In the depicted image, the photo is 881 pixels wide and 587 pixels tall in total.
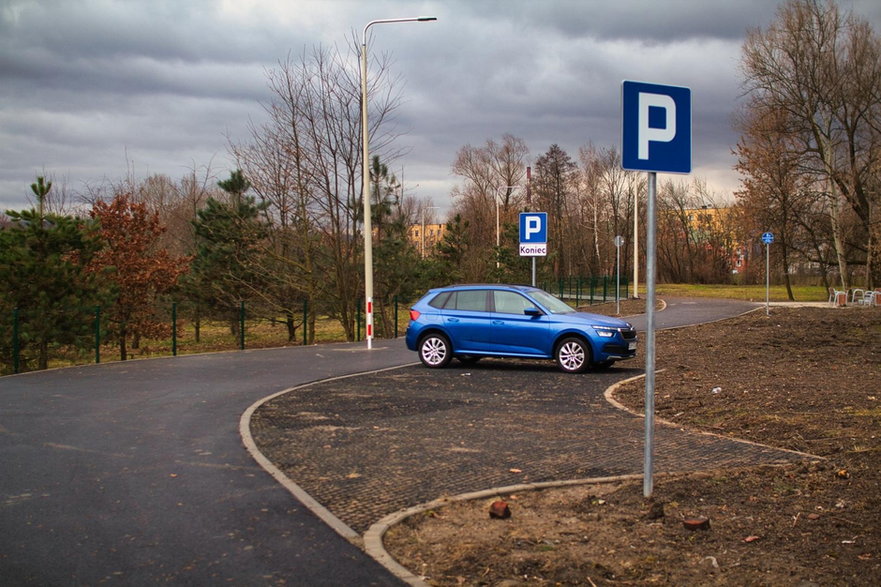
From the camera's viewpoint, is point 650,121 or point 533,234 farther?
point 533,234

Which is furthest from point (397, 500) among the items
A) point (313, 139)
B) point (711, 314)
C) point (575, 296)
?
point (575, 296)

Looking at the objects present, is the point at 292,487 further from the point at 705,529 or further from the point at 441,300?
the point at 441,300

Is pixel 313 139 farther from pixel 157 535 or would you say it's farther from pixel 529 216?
pixel 157 535

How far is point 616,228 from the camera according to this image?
78.8 meters

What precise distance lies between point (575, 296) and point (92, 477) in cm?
4216

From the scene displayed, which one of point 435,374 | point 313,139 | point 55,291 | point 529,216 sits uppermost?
point 313,139

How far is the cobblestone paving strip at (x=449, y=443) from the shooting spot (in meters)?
6.65

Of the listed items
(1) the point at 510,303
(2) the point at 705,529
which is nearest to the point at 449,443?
(2) the point at 705,529

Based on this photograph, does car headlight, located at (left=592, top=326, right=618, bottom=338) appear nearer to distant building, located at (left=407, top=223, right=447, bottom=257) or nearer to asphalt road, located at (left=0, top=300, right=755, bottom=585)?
asphalt road, located at (left=0, top=300, right=755, bottom=585)

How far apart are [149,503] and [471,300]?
964 centimetres

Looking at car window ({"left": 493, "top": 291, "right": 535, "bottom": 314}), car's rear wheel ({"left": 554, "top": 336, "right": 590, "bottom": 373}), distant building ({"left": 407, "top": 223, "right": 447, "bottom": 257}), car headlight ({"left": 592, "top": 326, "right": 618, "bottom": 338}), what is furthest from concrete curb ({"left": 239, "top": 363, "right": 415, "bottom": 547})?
distant building ({"left": 407, "top": 223, "right": 447, "bottom": 257})

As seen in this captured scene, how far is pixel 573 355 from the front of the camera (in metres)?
14.3

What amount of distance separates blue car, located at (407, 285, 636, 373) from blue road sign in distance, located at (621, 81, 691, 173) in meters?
8.30

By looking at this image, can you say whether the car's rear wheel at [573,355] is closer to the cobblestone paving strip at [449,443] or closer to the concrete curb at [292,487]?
the cobblestone paving strip at [449,443]
